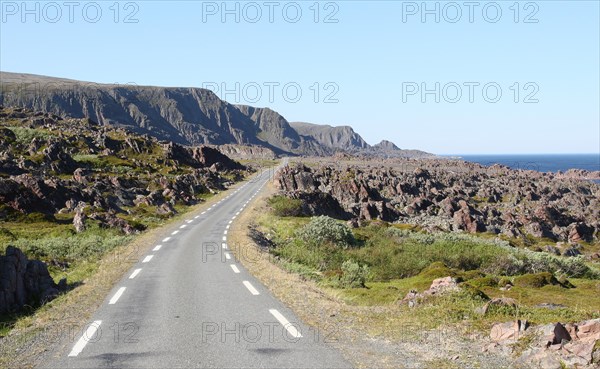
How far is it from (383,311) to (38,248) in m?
25.4

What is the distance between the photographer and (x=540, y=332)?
9242 millimetres

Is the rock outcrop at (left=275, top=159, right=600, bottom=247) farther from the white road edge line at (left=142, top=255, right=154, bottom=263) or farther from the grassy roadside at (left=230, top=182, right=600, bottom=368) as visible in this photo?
the white road edge line at (left=142, top=255, right=154, bottom=263)

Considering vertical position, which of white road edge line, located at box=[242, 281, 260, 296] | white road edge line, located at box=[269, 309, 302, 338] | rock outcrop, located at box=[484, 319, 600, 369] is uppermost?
rock outcrop, located at box=[484, 319, 600, 369]

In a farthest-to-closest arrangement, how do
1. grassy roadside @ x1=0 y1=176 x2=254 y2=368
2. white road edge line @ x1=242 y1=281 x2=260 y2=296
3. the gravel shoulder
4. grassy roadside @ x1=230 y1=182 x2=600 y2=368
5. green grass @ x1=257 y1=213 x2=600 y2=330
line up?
white road edge line @ x1=242 y1=281 x2=260 y2=296 < green grass @ x1=257 y1=213 x2=600 y2=330 < grassy roadside @ x1=0 y1=176 x2=254 y2=368 < grassy roadside @ x1=230 y1=182 x2=600 y2=368 < the gravel shoulder

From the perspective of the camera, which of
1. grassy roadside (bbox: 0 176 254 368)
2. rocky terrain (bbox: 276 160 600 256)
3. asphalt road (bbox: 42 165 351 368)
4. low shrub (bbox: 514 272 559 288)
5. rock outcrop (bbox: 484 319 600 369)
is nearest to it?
rock outcrop (bbox: 484 319 600 369)

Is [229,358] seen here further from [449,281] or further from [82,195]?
[82,195]

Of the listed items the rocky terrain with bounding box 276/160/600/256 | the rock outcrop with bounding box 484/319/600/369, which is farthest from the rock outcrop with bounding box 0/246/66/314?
the rocky terrain with bounding box 276/160/600/256

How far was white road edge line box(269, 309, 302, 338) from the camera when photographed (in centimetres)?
1085

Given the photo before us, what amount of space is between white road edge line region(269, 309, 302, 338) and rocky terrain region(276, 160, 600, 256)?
3960 centimetres

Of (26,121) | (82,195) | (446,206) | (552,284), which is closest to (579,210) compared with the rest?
(446,206)

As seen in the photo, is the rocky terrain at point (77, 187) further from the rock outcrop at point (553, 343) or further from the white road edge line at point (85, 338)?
the rock outcrop at point (553, 343)

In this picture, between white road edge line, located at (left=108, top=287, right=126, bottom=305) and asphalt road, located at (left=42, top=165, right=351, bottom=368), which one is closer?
asphalt road, located at (left=42, top=165, right=351, bottom=368)

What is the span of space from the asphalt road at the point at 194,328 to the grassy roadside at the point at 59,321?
33 cm

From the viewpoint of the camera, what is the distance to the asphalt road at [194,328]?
9.20 metres
